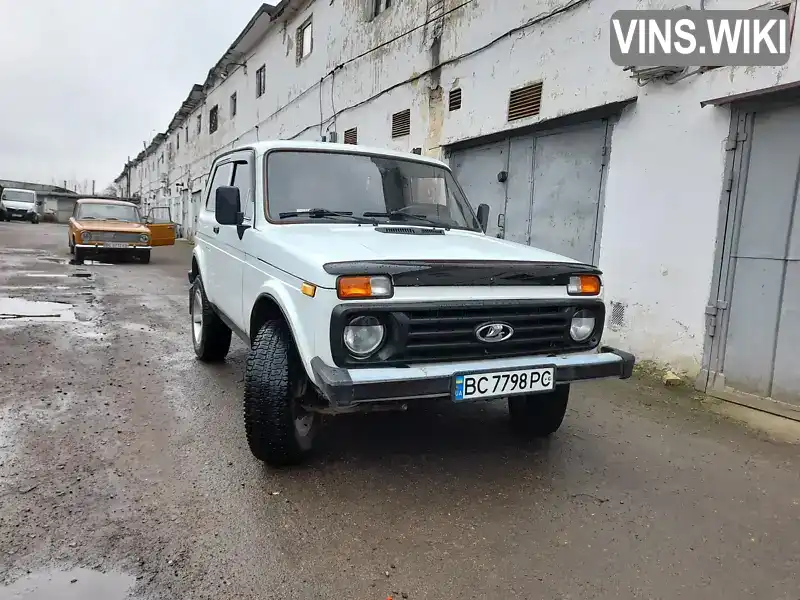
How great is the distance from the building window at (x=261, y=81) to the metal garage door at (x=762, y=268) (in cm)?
1491

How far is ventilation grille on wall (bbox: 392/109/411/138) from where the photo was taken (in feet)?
29.8

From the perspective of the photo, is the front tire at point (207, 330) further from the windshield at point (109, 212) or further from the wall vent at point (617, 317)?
the windshield at point (109, 212)

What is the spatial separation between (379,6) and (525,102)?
5190mm

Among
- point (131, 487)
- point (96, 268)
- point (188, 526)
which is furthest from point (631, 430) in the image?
point (96, 268)

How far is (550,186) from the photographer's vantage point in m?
6.27

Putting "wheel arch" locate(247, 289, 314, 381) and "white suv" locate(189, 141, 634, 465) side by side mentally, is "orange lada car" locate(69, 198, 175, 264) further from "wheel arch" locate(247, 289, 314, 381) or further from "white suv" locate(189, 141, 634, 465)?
"wheel arch" locate(247, 289, 314, 381)

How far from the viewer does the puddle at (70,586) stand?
1.97 m

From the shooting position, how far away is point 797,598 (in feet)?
7.05

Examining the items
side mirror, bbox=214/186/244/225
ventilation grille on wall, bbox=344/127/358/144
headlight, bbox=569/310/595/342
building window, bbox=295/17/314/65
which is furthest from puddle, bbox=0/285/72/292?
headlight, bbox=569/310/595/342

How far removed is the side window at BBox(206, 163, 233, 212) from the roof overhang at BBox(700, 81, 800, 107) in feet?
13.1

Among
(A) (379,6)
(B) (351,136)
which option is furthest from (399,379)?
(A) (379,6)

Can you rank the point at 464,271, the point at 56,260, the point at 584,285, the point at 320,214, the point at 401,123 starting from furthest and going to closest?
the point at 56,260
the point at 401,123
the point at 320,214
the point at 584,285
the point at 464,271

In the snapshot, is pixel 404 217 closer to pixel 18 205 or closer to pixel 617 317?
pixel 617 317

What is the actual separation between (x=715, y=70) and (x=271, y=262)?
407 cm
